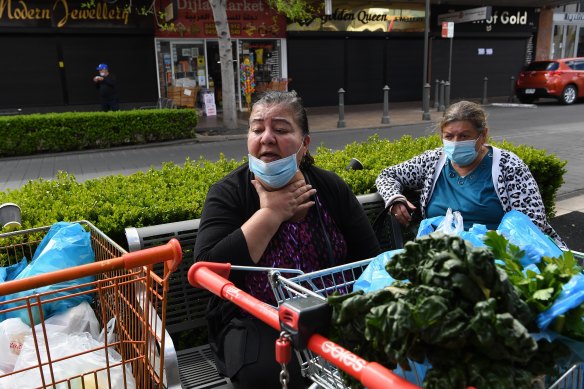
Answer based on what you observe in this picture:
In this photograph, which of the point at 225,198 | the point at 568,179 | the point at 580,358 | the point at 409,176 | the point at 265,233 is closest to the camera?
the point at 580,358

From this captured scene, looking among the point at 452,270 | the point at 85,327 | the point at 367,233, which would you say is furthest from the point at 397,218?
the point at 452,270

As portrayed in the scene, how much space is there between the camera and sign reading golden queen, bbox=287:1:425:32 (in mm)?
19656

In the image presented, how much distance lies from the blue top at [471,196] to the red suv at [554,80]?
762 inches

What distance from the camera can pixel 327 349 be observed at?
1.22 m

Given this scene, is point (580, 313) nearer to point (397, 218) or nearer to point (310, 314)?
point (310, 314)

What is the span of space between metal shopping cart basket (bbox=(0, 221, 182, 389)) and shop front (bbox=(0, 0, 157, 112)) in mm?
14997

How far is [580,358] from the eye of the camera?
1.21 meters

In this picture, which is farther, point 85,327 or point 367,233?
point 367,233

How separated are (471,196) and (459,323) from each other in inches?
90.9

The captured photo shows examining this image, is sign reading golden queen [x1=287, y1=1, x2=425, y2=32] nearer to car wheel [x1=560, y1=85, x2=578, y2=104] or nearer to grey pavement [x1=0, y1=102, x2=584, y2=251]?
grey pavement [x1=0, y1=102, x2=584, y2=251]

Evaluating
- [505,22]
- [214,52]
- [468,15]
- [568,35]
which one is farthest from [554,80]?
[214,52]

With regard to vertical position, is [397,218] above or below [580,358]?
below

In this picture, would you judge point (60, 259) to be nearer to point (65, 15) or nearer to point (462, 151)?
point (462, 151)

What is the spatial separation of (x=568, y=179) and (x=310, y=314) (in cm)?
794
